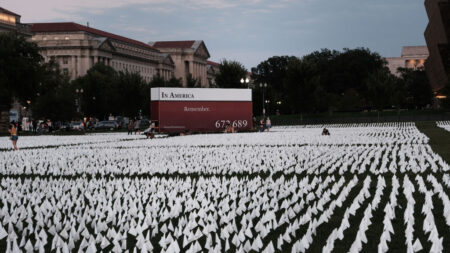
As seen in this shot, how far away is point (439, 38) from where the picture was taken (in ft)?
222

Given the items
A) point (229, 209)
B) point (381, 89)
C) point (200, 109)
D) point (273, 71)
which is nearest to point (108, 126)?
point (200, 109)

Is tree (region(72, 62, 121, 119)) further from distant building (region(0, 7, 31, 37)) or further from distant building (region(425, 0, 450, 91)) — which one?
distant building (region(425, 0, 450, 91))

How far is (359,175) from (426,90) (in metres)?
102

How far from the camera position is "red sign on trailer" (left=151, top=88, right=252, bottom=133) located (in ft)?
171

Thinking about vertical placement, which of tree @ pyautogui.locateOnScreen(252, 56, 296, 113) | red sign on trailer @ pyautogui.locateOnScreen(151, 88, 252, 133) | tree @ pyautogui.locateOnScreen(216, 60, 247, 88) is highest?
tree @ pyautogui.locateOnScreen(252, 56, 296, 113)

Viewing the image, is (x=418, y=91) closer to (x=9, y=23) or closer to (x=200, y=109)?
(x=200, y=109)

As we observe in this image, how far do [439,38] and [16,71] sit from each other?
155ft

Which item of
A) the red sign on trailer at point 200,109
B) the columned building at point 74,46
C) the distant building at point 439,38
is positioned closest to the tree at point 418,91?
the distant building at point 439,38

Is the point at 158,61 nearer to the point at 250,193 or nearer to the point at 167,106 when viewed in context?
the point at 167,106

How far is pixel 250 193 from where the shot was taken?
12922mm

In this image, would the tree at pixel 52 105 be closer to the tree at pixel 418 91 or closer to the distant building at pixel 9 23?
the distant building at pixel 9 23

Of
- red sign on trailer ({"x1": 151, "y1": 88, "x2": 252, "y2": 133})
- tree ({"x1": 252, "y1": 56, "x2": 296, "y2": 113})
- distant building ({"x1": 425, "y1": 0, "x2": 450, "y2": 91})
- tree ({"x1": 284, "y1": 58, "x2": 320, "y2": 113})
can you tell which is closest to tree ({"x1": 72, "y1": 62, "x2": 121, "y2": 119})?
tree ({"x1": 284, "y1": 58, "x2": 320, "y2": 113})

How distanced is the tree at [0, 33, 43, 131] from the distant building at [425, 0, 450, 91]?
44.7m

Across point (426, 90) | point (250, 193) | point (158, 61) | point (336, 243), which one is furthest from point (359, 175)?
point (158, 61)
